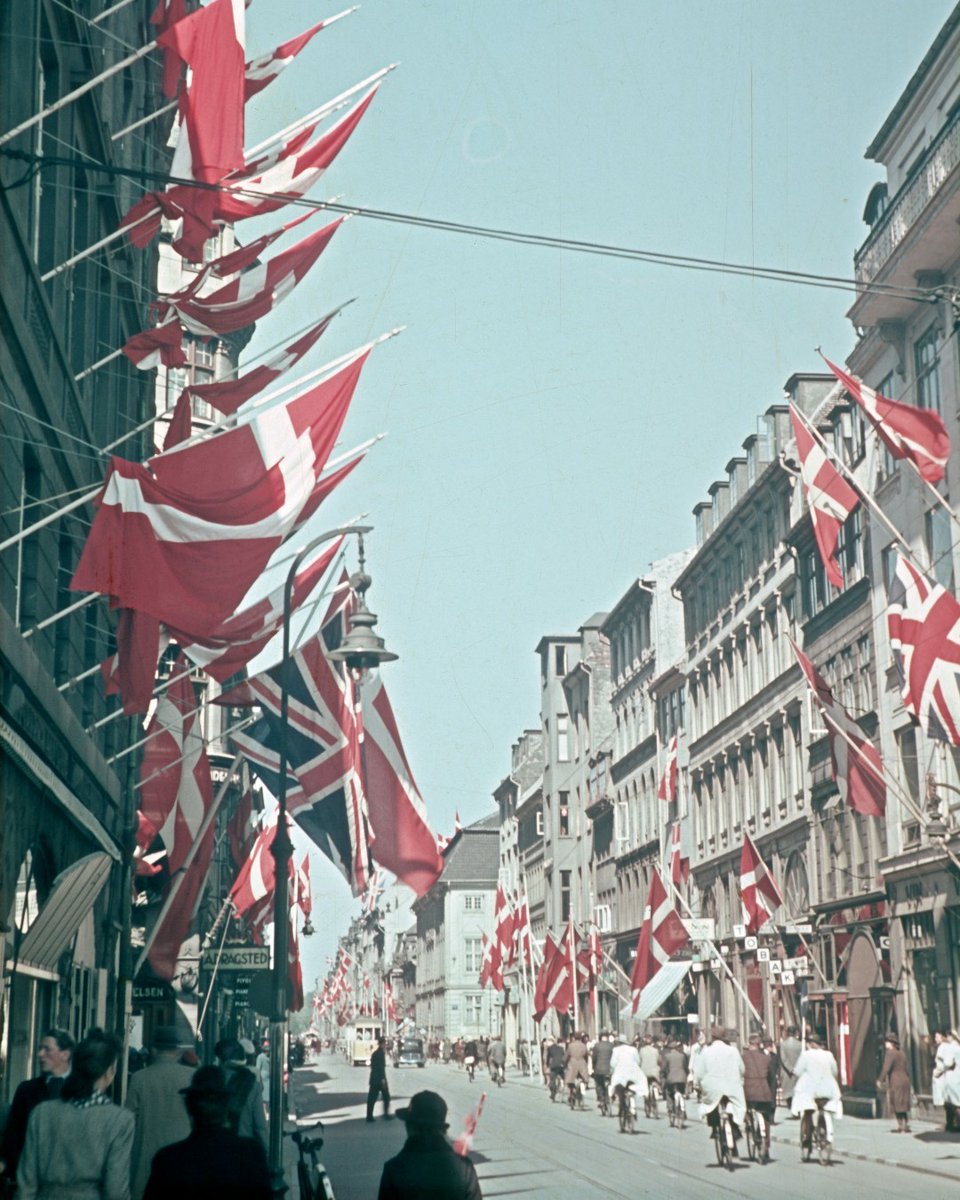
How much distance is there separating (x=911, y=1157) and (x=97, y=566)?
689 inches

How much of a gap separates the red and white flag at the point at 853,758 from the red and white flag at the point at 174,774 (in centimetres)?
1164

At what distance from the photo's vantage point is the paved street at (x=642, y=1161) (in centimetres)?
2078

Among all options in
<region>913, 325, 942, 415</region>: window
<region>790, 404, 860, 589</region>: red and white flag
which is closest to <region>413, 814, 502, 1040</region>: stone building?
<region>913, 325, 942, 415</region>: window

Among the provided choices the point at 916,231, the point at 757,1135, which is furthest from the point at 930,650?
the point at 916,231

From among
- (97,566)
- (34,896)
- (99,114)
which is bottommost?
(34,896)

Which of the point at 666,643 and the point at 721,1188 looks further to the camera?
the point at 666,643

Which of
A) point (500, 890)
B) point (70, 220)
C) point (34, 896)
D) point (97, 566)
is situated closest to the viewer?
point (97, 566)

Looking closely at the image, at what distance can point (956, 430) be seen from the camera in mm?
34250

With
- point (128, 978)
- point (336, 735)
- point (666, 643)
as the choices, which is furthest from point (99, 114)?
point (666, 643)

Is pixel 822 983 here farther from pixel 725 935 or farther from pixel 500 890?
pixel 500 890

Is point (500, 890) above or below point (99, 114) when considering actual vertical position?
below

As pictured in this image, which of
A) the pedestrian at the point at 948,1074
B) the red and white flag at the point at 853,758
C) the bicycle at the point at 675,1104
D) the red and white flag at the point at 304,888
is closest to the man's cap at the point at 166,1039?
the pedestrian at the point at 948,1074

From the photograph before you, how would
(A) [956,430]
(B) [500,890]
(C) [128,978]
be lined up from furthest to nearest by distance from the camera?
(B) [500,890] → (A) [956,430] → (C) [128,978]

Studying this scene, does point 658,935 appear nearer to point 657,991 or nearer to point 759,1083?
point 657,991
